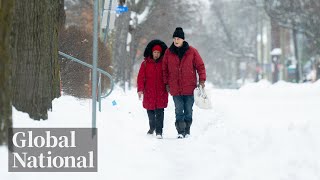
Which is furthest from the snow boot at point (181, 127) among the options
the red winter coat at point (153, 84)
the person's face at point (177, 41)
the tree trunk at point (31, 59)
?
the tree trunk at point (31, 59)

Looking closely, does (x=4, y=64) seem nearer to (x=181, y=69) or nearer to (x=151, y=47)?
(x=181, y=69)

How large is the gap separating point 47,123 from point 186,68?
9.11ft

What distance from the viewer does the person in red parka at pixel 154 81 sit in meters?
10.7

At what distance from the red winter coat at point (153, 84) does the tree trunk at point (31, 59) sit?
233 cm

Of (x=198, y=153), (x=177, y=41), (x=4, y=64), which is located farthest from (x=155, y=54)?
(x=4, y=64)

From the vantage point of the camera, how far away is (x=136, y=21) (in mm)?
34719

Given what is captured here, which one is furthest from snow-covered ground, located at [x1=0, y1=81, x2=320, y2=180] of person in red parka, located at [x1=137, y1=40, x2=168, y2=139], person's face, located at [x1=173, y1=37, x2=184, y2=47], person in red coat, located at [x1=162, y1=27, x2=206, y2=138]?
person's face, located at [x1=173, y1=37, x2=184, y2=47]

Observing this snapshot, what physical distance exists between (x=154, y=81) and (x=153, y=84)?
0.05 metres

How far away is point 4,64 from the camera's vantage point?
21.1 ft

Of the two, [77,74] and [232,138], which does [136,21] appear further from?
[232,138]

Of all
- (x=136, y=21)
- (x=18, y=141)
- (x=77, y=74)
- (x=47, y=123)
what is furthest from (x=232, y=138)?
(x=136, y=21)

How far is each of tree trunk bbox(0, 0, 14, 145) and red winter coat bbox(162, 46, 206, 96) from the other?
4.11 m

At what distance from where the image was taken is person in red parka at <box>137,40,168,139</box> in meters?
10.7

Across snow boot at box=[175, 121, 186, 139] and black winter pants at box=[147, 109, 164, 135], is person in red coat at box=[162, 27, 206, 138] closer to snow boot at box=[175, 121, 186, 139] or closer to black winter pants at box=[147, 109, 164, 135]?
snow boot at box=[175, 121, 186, 139]
